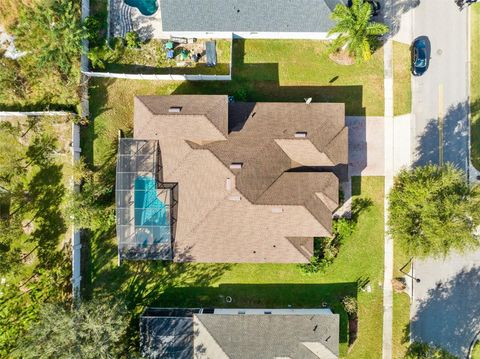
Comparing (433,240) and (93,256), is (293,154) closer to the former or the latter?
(433,240)

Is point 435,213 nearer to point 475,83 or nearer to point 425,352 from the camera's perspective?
point 425,352

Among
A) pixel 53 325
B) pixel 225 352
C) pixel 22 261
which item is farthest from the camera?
pixel 22 261

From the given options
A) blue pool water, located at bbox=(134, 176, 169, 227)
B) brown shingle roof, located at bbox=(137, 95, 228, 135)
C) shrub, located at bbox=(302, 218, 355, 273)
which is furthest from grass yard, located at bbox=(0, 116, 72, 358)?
shrub, located at bbox=(302, 218, 355, 273)

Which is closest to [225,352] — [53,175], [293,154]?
[293,154]

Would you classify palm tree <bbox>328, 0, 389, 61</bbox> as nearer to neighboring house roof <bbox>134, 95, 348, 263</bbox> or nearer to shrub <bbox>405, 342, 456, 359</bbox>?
neighboring house roof <bbox>134, 95, 348, 263</bbox>

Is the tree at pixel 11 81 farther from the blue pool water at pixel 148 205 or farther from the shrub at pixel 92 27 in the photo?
the blue pool water at pixel 148 205
